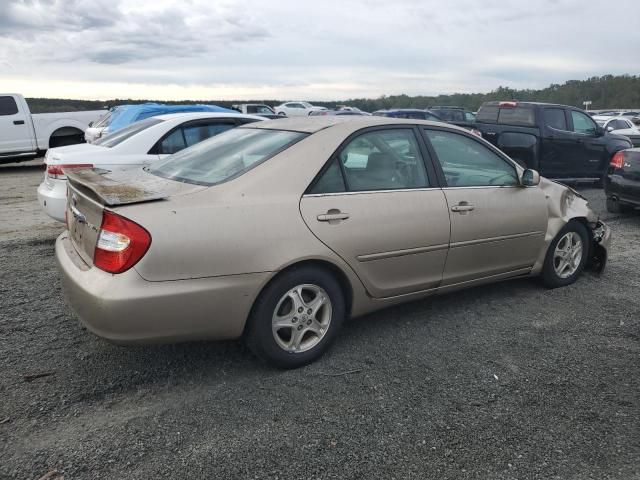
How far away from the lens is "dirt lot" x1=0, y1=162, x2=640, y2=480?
250cm

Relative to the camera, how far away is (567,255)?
191 inches

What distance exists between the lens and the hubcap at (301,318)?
324 cm

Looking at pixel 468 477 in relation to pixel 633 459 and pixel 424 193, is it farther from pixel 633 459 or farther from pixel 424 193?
pixel 424 193

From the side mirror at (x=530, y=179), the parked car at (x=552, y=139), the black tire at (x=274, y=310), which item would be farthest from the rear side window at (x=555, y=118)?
the black tire at (x=274, y=310)

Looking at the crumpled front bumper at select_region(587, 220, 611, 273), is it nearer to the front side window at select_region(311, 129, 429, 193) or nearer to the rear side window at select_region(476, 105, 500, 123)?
the front side window at select_region(311, 129, 429, 193)

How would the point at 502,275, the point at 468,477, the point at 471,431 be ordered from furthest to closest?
the point at 502,275 → the point at 471,431 → the point at 468,477

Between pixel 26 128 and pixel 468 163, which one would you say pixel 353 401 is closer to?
pixel 468 163

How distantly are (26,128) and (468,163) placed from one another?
13.2 m

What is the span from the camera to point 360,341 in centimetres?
378

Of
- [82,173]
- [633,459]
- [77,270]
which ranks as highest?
[82,173]

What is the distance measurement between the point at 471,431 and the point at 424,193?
166cm

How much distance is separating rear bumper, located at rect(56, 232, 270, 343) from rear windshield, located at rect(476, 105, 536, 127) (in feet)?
30.4

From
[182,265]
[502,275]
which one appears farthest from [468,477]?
[502,275]

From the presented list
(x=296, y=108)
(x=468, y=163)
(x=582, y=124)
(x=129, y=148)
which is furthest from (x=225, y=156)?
(x=296, y=108)
